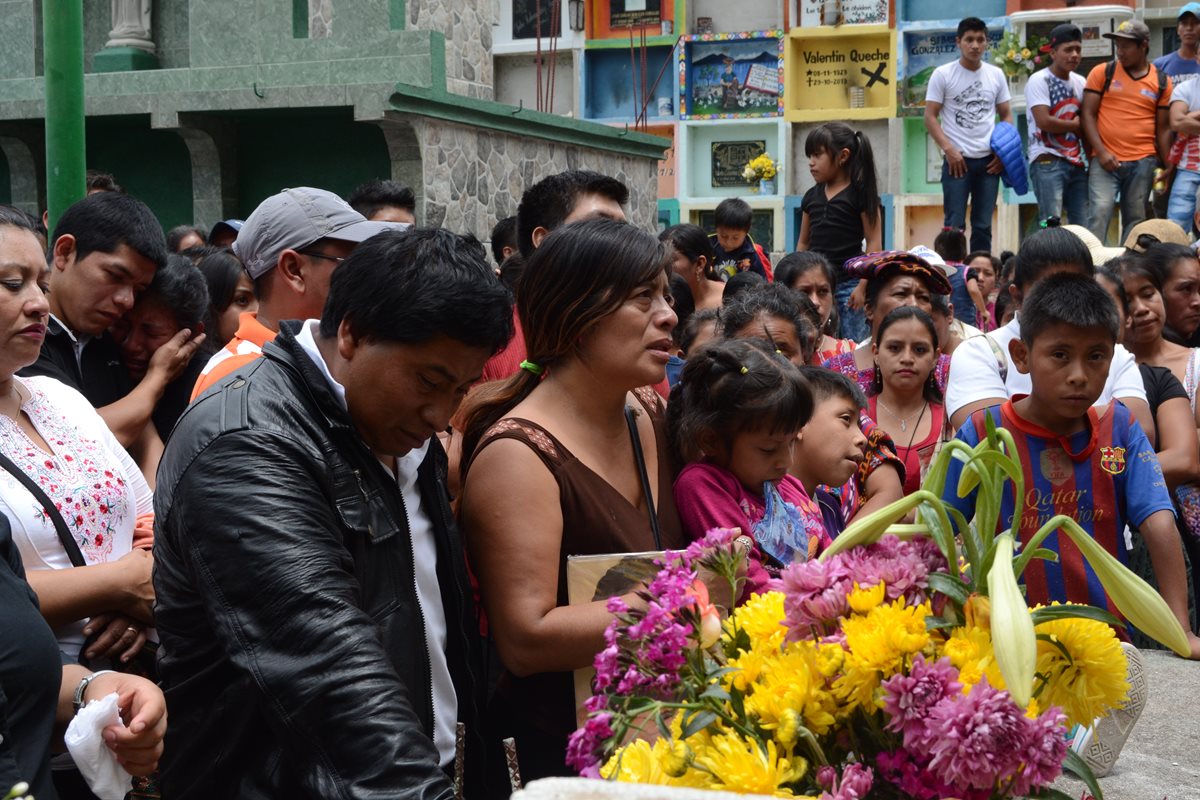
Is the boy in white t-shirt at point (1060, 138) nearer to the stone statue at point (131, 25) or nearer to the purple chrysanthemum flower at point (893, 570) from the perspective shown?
the stone statue at point (131, 25)

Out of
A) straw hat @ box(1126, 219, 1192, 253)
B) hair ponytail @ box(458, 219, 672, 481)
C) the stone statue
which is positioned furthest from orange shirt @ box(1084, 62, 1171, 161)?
hair ponytail @ box(458, 219, 672, 481)

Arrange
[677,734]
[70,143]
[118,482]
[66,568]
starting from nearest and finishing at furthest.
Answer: [677,734], [66,568], [118,482], [70,143]

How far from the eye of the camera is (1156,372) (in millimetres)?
5406

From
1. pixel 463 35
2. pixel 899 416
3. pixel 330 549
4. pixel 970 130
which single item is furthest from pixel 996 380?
pixel 463 35

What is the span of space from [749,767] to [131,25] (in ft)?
36.6

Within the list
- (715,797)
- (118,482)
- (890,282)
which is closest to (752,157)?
(890,282)

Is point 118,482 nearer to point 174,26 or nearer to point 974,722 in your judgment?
point 974,722

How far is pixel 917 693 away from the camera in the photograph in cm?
152

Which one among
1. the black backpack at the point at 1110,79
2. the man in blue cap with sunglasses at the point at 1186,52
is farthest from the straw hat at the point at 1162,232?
the man in blue cap with sunglasses at the point at 1186,52

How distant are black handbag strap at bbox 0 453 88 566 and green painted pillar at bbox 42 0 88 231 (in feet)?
10.5

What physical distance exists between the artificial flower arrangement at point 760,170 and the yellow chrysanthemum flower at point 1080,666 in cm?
1990

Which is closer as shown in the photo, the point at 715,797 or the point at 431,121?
A: the point at 715,797

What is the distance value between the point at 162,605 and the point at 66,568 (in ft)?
2.22

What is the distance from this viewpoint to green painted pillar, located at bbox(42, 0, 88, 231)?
5637 mm
